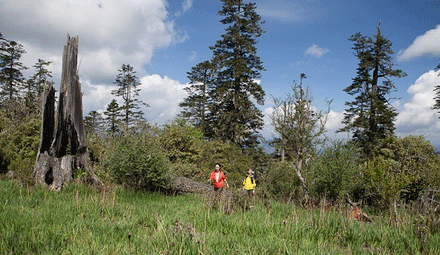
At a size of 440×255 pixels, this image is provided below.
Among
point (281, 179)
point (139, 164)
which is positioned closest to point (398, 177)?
point (281, 179)

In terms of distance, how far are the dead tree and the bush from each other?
1.28 m

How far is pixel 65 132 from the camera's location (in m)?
9.91

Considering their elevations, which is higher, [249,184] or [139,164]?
[139,164]

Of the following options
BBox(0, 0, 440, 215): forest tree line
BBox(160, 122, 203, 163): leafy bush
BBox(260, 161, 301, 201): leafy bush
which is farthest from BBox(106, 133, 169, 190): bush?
BBox(260, 161, 301, 201): leafy bush

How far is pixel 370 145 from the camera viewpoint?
25734 mm

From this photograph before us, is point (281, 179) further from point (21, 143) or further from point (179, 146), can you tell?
point (21, 143)

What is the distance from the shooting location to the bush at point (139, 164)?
11102 millimetres

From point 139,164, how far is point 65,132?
9.28 ft

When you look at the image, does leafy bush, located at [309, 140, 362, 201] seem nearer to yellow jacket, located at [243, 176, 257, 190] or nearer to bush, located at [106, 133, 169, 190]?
yellow jacket, located at [243, 176, 257, 190]

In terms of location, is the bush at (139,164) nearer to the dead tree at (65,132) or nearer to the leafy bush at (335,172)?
the dead tree at (65,132)

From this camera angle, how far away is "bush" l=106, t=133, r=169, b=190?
1110cm

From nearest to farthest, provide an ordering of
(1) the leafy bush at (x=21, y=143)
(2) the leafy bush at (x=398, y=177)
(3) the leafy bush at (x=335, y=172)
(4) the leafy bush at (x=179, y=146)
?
1. (2) the leafy bush at (x=398, y=177)
2. (3) the leafy bush at (x=335, y=172)
3. (1) the leafy bush at (x=21, y=143)
4. (4) the leafy bush at (x=179, y=146)

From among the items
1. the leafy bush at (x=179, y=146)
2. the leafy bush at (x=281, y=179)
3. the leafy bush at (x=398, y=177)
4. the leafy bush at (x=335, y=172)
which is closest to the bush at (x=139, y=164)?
the leafy bush at (x=335, y=172)

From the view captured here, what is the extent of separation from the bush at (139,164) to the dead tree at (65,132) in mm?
1276
